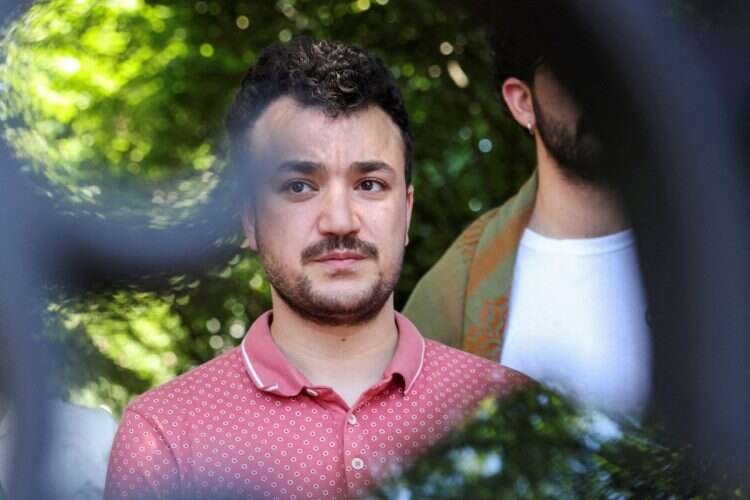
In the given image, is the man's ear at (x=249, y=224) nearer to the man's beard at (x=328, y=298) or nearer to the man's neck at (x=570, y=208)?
the man's beard at (x=328, y=298)

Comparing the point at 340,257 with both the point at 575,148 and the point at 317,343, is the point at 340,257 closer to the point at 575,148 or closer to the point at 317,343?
the point at 317,343

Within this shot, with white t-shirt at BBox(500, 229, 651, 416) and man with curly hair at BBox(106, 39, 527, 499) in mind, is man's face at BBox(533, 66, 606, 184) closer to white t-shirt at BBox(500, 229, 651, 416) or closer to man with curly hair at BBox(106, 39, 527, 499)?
white t-shirt at BBox(500, 229, 651, 416)

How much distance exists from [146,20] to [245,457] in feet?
1.25

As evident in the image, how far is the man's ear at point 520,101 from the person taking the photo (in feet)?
3.32

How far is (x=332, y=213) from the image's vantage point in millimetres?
1069

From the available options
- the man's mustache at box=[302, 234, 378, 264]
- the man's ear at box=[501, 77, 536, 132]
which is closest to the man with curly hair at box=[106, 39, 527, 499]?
the man's mustache at box=[302, 234, 378, 264]

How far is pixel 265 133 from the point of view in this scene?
929mm

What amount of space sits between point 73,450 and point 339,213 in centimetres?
37

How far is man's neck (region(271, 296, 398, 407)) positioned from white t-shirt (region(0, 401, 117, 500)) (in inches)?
7.6

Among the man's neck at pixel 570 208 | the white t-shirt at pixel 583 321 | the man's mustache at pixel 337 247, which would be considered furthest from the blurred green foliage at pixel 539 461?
the man's mustache at pixel 337 247

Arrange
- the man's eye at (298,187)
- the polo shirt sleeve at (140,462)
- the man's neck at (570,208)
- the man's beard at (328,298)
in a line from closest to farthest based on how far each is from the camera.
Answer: the man's neck at (570,208)
the man's eye at (298,187)
the polo shirt sleeve at (140,462)
the man's beard at (328,298)

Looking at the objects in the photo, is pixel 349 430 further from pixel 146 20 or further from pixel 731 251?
pixel 731 251

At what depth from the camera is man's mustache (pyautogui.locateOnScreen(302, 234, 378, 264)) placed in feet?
3.55

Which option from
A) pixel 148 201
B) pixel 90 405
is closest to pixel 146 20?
pixel 148 201
